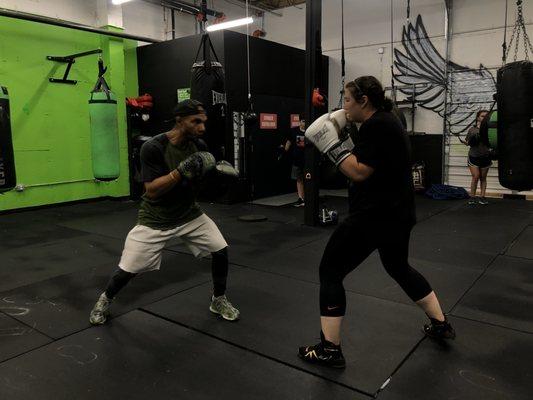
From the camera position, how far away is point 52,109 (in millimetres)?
7434

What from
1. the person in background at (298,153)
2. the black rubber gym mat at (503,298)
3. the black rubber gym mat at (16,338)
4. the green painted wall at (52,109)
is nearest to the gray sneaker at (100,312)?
the black rubber gym mat at (16,338)

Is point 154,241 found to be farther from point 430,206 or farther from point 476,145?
point 476,145

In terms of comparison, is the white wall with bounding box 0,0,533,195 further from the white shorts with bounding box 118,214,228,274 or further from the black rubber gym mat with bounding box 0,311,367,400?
the black rubber gym mat with bounding box 0,311,367,400

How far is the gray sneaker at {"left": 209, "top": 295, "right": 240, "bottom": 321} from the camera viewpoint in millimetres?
2818

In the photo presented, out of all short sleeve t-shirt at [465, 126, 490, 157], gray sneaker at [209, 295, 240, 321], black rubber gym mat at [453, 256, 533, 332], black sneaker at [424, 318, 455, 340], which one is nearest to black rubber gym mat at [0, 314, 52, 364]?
gray sneaker at [209, 295, 240, 321]

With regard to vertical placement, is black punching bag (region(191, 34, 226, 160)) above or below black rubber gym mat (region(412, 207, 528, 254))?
above

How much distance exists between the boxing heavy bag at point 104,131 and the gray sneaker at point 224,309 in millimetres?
3559

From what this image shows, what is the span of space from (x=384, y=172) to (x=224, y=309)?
1.41 m

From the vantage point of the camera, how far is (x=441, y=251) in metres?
4.48

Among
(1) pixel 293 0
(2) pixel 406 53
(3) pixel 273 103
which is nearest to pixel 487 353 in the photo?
(3) pixel 273 103

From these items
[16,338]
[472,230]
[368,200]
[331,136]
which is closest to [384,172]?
[368,200]

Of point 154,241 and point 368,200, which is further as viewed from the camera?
point 154,241

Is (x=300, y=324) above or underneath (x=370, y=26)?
underneath

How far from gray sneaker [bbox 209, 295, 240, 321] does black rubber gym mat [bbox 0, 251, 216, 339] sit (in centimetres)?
34
